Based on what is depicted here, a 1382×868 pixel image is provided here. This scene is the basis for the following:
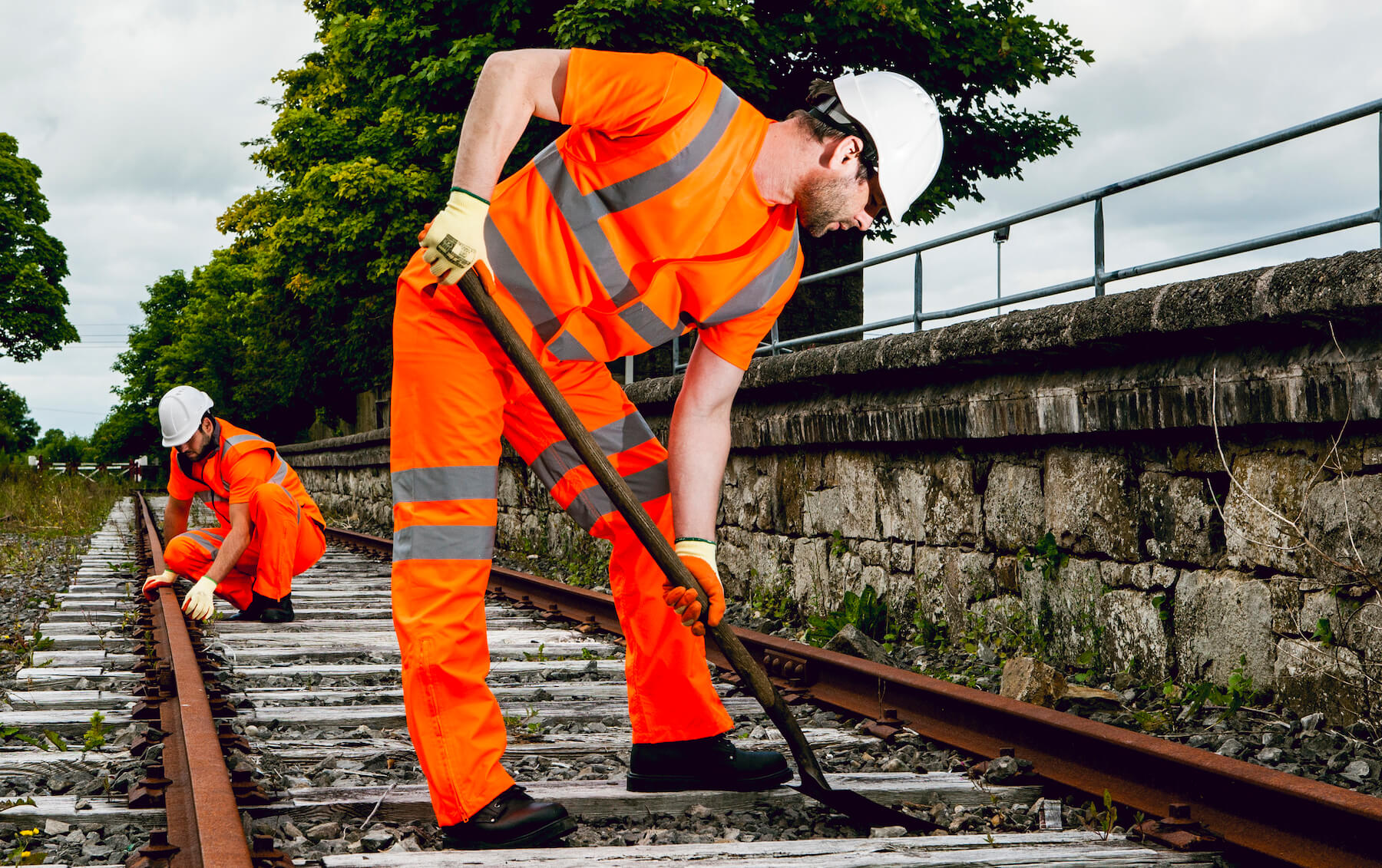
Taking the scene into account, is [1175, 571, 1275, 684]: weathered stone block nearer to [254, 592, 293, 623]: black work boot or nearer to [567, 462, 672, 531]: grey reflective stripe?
[567, 462, 672, 531]: grey reflective stripe

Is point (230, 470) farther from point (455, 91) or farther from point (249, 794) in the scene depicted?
point (455, 91)

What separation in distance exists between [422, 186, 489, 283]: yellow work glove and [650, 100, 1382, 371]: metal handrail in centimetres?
349

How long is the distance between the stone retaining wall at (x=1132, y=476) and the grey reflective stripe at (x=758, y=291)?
1488mm

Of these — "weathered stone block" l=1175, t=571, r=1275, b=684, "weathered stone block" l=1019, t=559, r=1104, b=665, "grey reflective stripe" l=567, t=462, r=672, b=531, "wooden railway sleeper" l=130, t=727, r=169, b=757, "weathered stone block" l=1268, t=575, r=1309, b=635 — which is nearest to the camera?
"grey reflective stripe" l=567, t=462, r=672, b=531

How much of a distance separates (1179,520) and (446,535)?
255 cm

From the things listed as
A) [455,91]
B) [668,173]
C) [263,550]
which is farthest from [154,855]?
[455,91]

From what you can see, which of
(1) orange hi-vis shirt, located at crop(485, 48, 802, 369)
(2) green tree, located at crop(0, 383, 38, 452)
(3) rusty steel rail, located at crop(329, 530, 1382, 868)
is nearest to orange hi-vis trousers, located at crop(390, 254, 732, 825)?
(1) orange hi-vis shirt, located at crop(485, 48, 802, 369)

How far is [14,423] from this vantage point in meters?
82.4

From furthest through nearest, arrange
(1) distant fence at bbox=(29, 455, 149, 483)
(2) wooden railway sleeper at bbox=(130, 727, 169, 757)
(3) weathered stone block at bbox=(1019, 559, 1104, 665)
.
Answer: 1. (1) distant fence at bbox=(29, 455, 149, 483)
2. (3) weathered stone block at bbox=(1019, 559, 1104, 665)
3. (2) wooden railway sleeper at bbox=(130, 727, 169, 757)

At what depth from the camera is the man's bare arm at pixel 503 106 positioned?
2447 millimetres

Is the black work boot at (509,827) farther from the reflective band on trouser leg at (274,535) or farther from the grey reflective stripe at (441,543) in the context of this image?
the reflective band on trouser leg at (274,535)

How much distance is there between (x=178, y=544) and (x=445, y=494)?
14.2 feet

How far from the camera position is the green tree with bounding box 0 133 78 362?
1693 inches

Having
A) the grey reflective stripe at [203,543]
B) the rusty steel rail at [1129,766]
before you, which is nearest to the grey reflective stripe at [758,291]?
the rusty steel rail at [1129,766]
